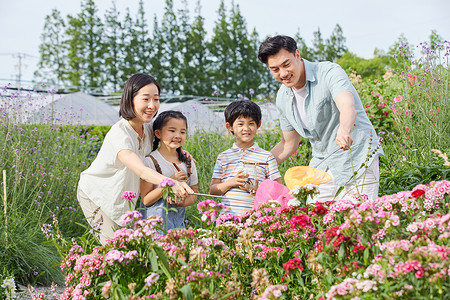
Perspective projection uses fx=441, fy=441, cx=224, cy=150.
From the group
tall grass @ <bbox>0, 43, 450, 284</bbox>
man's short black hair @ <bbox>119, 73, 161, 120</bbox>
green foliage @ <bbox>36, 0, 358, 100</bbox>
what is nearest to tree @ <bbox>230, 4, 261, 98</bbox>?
green foliage @ <bbox>36, 0, 358, 100</bbox>

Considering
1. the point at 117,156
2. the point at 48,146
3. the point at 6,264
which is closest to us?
the point at 117,156

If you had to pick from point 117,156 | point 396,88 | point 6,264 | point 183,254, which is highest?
point 396,88

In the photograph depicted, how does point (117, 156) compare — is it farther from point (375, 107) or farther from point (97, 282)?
point (375, 107)

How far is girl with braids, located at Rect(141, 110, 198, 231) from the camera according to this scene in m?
3.11

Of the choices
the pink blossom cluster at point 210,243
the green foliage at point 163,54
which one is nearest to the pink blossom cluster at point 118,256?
the pink blossom cluster at point 210,243

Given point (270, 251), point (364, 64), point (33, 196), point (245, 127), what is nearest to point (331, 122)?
point (245, 127)

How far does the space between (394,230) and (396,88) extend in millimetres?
6135

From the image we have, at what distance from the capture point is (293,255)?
2.14 meters

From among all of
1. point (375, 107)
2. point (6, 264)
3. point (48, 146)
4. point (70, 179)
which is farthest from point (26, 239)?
point (375, 107)

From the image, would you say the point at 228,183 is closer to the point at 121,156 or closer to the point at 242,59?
the point at 121,156

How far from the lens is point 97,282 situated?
6.86 feet

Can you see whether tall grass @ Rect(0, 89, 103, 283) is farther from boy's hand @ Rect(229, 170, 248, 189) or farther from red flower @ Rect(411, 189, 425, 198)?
red flower @ Rect(411, 189, 425, 198)

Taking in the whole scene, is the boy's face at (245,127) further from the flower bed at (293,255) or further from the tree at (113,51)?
the tree at (113,51)

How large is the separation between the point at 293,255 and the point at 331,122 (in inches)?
49.8
